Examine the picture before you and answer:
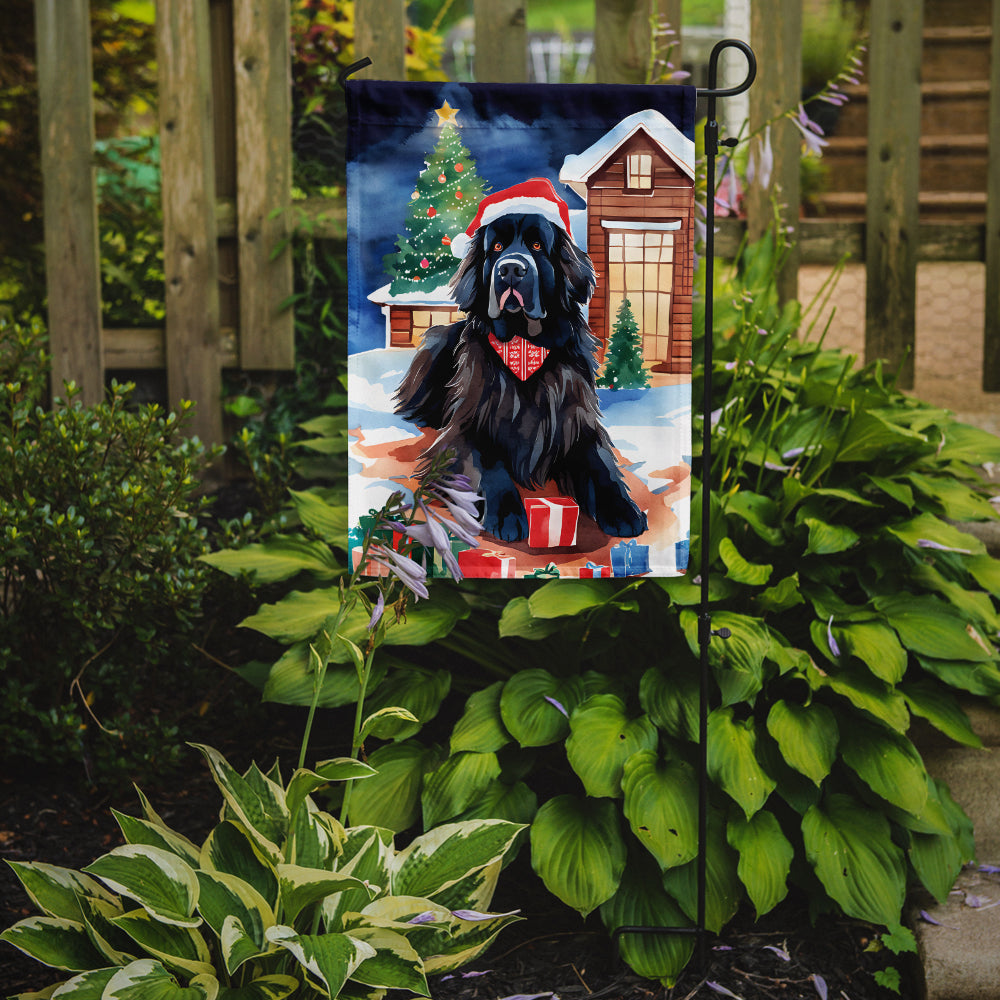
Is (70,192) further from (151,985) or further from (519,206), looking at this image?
(151,985)

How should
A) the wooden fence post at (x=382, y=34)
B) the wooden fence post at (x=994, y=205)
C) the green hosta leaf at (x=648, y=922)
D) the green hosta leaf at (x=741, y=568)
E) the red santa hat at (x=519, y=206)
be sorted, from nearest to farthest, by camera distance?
the red santa hat at (x=519, y=206) → the green hosta leaf at (x=648, y=922) → the green hosta leaf at (x=741, y=568) → the wooden fence post at (x=382, y=34) → the wooden fence post at (x=994, y=205)

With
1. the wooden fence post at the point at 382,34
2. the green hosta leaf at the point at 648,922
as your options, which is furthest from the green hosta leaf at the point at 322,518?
the wooden fence post at the point at 382,34

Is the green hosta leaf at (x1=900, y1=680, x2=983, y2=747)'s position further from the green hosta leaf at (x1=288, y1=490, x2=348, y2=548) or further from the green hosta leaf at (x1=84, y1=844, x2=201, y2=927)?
the green hosta leaf at (x1=84, y1=844, x2=201, y2=927)

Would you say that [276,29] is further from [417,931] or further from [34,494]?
[417,931]

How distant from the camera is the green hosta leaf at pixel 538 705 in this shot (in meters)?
1.97

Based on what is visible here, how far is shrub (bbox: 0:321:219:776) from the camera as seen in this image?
222 cm

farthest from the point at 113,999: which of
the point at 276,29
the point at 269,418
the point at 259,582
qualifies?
the point at 276,29

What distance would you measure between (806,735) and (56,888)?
1.35 m

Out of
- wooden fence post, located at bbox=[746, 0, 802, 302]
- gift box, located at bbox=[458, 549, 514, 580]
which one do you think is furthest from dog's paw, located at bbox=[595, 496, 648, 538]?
wooden fence post, located at bbox=[746, 0, 802, 302]

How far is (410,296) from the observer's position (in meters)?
1.76

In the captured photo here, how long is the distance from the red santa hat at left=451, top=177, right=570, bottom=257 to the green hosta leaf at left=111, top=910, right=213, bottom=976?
46.1 inches

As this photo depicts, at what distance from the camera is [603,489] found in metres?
1.82

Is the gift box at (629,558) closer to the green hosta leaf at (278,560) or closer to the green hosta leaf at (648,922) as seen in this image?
the green hosta leaf at (648,922)

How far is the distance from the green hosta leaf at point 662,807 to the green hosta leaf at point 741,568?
40 centimetres
